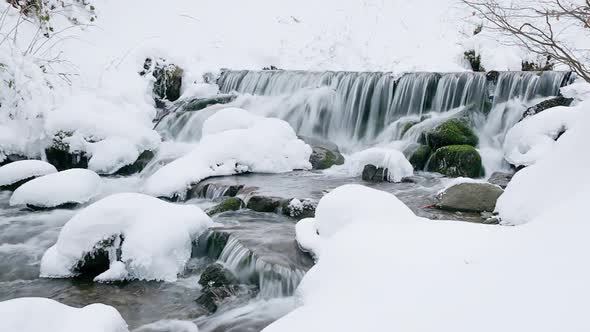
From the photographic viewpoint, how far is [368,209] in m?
3.31

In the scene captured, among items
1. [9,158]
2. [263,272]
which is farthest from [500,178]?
[9,158]

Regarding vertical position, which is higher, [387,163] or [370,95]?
[370,95]

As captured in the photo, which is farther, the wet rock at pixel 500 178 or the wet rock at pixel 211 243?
the wet rock at pixel 500 178

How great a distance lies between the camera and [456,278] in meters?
1.95

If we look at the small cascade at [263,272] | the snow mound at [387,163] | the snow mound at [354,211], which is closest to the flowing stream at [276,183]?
the small cascade at [263,272]

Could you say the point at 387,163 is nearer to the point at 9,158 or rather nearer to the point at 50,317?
the point at 50,317

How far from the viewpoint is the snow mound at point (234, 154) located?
7.01m

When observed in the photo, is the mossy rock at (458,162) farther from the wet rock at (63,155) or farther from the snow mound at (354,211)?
the wet rock at (63,155)

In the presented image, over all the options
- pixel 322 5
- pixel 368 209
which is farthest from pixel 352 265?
pixel 322 5

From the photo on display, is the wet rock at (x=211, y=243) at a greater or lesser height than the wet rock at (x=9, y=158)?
greater

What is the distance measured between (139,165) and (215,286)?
548cm

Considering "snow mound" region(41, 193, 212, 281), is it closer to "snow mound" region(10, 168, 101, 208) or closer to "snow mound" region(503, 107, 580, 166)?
"snow mound" region(10, 168, 101, 208)

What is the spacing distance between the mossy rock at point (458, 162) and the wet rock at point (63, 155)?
6.64 metres

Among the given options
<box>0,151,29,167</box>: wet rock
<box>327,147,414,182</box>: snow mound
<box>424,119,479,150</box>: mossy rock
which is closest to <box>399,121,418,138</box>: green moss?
<box>424,119,479,150</box>: mossy rock
